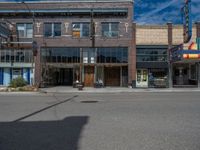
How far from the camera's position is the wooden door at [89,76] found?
39.3 m

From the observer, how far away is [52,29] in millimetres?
39344

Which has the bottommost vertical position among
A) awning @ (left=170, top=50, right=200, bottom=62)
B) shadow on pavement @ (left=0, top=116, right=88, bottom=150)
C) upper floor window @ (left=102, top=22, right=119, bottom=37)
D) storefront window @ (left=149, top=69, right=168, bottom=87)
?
shadow on pavement @ (left=0, top=116, right=88, bottom=150)

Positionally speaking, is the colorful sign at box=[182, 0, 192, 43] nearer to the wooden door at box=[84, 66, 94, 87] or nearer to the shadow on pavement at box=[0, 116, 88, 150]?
the wooden door at box=[84, 66, 94, 87]

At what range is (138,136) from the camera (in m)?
8.60

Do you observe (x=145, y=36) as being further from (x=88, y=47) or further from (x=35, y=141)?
(x=35, y=141)

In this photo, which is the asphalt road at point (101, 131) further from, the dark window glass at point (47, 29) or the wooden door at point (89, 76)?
the dark window glass at point (47, 29)

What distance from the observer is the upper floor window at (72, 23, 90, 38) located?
39.0 metres

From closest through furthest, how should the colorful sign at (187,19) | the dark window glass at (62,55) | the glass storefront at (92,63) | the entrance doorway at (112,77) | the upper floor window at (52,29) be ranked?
the colorful sign at (187,19)
the glass storefront at (92,63)
the dark window glass at (62,55)
the upper floor window at (52,29)
the entrance doorway at (112,77)

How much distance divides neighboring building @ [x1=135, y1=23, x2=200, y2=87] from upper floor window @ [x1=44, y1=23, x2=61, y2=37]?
9.69m

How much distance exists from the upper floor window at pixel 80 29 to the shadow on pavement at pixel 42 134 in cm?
2795

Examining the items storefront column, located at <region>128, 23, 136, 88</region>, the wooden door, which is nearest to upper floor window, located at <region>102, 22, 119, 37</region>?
storefront column, located at <region>128, 23, 136, 88</region>

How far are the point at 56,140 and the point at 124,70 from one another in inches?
1239

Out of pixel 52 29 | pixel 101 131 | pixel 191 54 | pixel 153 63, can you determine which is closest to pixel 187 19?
pixel 191 54

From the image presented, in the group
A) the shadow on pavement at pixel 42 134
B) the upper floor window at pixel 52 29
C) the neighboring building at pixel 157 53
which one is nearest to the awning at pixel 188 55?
the neighboring building at pixel 157 53
